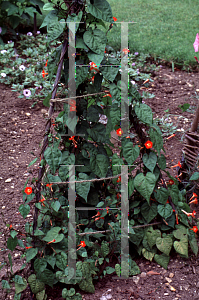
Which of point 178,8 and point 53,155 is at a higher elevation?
point 178,8

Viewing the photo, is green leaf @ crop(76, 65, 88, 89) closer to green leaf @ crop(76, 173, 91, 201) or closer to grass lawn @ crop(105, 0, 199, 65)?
green leaf @ crop(76, 173, 91, 201)

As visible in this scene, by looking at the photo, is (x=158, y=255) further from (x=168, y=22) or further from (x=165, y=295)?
(x=168, y=22)

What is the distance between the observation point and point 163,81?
428cm

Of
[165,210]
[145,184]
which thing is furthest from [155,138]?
[165,210]

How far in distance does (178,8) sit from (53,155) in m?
5.75

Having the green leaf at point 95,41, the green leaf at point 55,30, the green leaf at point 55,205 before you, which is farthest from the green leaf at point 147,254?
the green leaf at point 55,30

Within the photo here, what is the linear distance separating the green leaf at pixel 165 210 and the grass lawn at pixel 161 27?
9.96 feet

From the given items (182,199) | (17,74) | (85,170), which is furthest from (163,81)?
(85,170)

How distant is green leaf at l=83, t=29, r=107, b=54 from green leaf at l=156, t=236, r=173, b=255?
1.15 m

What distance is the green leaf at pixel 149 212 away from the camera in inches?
80.2

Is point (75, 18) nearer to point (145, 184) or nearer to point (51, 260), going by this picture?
point (145, 184)

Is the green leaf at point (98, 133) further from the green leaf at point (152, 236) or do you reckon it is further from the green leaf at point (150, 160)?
the green leaf at point (152, 236)

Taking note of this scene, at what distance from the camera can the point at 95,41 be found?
1.60 m

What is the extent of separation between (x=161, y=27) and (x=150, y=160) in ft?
14.6
